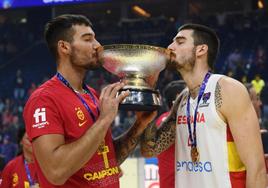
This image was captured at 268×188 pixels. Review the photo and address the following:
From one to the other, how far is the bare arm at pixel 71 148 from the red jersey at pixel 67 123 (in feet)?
0.21

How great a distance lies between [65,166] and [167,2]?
595 inches

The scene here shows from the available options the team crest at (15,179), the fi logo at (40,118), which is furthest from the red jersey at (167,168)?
the fi logo at (40,118)

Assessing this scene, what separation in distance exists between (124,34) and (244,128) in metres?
15.3

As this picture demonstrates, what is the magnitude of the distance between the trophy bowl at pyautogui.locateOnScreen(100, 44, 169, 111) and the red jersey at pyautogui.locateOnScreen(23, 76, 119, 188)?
0.24 metres

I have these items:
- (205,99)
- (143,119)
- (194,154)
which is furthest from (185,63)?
(194,154)

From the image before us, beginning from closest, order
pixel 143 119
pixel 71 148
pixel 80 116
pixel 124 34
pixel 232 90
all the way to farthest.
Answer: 1. pixel 71 148
2. pixel 80 116
3. pixel 232 90
4. pixel 143 119
5. pixel 124 34

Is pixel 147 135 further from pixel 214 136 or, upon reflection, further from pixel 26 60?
pixel 26 60

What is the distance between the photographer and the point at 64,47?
109 inches

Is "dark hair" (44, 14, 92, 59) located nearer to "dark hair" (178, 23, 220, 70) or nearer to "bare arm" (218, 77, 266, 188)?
"dark hair" (178, 23, 220, 70)

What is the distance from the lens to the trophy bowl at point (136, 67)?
2.55 meters

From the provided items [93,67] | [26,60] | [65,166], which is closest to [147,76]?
[93,67]

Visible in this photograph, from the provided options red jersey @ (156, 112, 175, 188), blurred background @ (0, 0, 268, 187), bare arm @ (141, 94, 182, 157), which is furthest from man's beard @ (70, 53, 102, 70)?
blurred background @ (0, 0, 268, 187)

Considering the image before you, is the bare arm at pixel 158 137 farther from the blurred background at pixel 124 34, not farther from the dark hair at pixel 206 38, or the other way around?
the blurred background at pixel 124 34

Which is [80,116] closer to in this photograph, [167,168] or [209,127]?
[209,127]
